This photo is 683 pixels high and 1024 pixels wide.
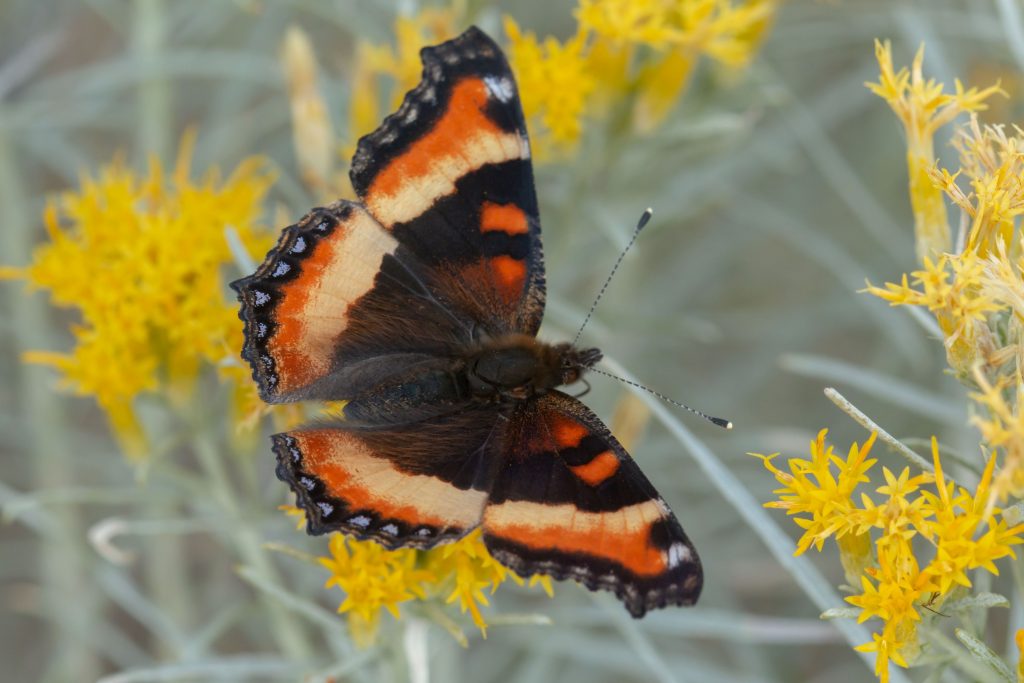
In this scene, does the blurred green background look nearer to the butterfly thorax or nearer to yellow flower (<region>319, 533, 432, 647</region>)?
yellow flower (<region>319, 533, 432, 647</region>)

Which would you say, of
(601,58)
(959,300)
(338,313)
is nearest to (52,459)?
(338,313)

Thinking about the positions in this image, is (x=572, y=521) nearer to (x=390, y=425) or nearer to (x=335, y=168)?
(x=390, y=425)

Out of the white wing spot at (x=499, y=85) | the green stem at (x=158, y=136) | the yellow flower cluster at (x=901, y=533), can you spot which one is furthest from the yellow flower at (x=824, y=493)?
the green stem at (x=158, y=136)

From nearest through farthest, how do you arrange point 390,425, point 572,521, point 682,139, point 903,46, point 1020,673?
1. point 1020,673
2. point 572,521
3. point 390,425
4. point 682,139
5. point 903,46

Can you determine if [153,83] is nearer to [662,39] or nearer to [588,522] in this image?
[662,39]

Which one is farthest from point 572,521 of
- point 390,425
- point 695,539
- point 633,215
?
point 695,539
